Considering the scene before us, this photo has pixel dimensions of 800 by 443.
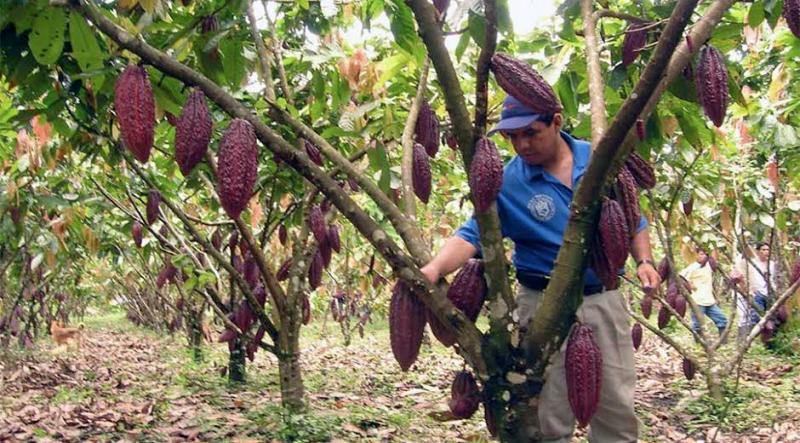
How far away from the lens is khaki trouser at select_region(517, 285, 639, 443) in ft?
5.76

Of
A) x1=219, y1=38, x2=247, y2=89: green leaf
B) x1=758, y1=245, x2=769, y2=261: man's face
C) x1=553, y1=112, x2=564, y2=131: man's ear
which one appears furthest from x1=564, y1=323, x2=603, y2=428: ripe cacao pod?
x1=758, y1=245, x2=769, y2=261: man's face

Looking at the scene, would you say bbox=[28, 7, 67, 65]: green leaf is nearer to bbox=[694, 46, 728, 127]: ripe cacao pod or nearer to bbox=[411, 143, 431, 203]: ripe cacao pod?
bbox=[411, 143, 431, 203]: ripe cacao pod

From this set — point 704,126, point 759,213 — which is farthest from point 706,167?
point 704,126

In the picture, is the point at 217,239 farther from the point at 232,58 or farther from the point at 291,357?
the point at 232,58

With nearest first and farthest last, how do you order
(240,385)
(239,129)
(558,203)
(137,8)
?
1. (239,129)
2. (558,203)
3. (137,8)
4. (240,385)

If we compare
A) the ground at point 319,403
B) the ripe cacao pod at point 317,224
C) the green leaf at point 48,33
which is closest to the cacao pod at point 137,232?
the ground at point 319,403

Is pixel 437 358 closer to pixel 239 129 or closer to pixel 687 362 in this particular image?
pixel 687 362

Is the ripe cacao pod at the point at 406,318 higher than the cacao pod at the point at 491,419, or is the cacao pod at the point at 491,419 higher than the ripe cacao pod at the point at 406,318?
the ripe cacao pod at the point at 406,318

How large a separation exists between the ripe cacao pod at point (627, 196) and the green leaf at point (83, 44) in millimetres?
1007

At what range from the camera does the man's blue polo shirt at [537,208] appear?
165 centimetres

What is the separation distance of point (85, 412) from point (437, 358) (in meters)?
3.33

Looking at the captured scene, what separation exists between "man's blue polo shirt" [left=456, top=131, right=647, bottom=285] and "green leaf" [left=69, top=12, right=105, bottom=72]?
86 centimetres

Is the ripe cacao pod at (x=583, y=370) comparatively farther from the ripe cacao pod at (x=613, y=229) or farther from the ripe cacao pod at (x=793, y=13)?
the ripe cacao pod at (x=793, y=13)

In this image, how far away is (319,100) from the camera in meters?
2.30
